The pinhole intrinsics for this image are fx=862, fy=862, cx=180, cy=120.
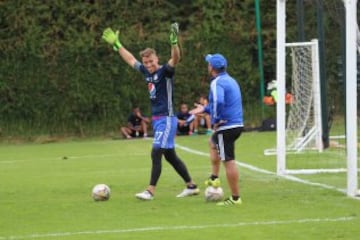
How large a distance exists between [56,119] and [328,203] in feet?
65.7

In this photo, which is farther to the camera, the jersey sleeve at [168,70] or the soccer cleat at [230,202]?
the jersey sleeve at [168,70]

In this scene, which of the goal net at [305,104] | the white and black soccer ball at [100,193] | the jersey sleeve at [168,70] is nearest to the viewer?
the white and black soccer ball at [100,193]

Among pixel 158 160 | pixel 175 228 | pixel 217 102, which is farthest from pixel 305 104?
pixel 175 228

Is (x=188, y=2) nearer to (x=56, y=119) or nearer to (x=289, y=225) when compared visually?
(x=56, y=119)

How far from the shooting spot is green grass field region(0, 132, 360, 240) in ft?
28.2

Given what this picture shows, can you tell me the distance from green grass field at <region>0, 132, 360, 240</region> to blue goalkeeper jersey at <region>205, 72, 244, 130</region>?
3.41ft

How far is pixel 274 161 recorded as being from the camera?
1702 cm

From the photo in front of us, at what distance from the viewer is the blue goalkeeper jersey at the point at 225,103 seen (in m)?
10.7

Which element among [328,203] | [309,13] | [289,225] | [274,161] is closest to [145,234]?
[289,225]

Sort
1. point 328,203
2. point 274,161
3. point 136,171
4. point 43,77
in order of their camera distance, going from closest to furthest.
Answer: point 328,203
point 136,171
point 274,161
point 43,77

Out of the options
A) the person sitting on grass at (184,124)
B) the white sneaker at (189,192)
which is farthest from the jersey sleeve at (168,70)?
the person sitting on grass at (184,124)

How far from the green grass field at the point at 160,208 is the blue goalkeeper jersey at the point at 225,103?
104cm

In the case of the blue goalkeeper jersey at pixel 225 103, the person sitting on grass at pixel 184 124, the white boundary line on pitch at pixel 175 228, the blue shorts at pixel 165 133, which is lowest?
the person sitting on grass at pixel 184 124

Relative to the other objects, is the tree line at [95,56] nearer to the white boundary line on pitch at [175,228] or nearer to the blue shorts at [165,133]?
the blue shorts at [165,133]
